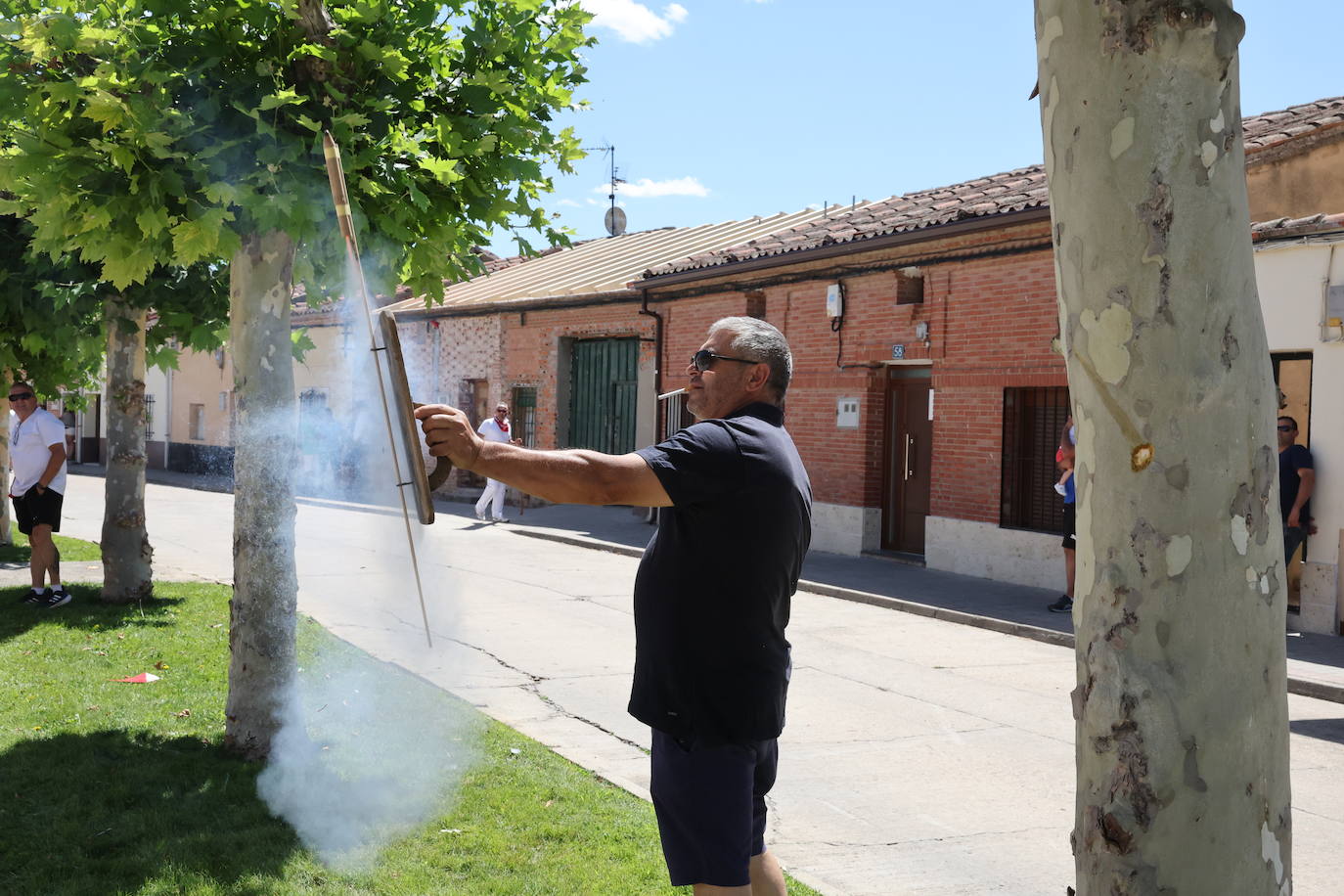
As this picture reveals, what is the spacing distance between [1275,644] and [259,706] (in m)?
4.47

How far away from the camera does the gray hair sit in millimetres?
3104

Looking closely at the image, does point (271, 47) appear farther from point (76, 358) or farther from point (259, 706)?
point (76, 358)

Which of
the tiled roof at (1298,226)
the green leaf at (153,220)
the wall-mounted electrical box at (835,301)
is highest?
the tiled roof at (1298,226)

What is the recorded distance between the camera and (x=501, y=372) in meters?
24.8

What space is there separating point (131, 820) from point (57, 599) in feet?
18.6

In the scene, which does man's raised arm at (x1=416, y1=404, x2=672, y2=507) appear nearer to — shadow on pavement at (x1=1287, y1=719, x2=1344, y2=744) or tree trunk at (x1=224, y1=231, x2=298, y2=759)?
tree trunk at (x1=224, y1=231, x2=298, y2=759)

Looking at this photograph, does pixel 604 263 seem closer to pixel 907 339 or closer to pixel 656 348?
pixel 656 348

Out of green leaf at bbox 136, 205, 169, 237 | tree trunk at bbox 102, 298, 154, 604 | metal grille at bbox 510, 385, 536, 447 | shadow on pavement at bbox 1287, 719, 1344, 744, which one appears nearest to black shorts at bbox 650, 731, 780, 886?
green leaf at bbox 136, 205, 169, 237

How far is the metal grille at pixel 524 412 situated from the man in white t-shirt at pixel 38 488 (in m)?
Result: 14.9

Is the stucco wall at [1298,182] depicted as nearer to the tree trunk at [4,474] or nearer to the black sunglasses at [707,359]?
the black sunglasses at [707,359]

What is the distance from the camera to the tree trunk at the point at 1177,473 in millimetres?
2109

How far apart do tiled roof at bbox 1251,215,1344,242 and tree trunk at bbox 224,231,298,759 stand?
887cm

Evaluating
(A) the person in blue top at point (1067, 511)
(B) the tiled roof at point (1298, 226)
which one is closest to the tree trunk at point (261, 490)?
(A) the person in blue top at point (1067, 511)

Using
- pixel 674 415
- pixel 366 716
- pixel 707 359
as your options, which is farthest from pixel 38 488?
pixel 674 415
